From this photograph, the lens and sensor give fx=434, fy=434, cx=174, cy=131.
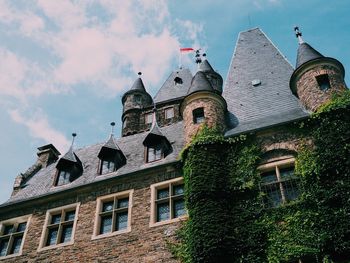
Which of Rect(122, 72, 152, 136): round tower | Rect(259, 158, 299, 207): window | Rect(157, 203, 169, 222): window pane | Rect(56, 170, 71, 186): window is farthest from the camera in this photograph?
Rect(122, 72, 152, 136): round tower

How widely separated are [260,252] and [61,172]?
9798 mm

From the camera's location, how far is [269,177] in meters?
14.0

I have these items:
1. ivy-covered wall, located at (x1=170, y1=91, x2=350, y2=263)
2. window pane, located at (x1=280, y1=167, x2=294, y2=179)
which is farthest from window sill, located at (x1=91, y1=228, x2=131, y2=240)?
window pane, located at (x1=280, y1=167, x2=294, y2=179)

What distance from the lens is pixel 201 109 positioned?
55.0 feet

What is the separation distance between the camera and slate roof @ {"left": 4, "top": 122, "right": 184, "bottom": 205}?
661 inches

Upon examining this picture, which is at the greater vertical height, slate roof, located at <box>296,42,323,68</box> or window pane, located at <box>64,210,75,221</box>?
slate roof, located at <box>296,42,323,68</box>

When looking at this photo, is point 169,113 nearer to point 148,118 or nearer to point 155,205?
point 148,118

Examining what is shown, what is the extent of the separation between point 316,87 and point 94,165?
9604mm

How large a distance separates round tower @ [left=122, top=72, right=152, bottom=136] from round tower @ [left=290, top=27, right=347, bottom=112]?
15.4 metres

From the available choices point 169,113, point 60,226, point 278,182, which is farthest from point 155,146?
point 169,113

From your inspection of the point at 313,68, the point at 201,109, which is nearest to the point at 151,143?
the point at 201,109

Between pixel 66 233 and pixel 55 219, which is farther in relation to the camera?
pixel 55 219

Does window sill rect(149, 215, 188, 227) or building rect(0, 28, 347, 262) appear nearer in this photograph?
window sill rect(149, 215, 188, 227)

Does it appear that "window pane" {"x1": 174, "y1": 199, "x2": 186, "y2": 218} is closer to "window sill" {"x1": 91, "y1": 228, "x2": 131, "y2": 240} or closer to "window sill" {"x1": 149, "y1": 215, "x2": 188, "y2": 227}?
"window sill" {"x1": 149, "y1": 215, "x2": 188, "y2": 227}
